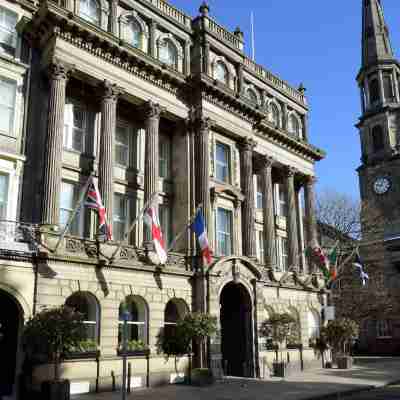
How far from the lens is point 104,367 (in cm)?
2242

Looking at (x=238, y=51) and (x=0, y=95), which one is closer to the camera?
(x=0, y=95)

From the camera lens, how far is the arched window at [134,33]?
97.5 feet

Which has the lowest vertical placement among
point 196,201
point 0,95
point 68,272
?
point 68,272

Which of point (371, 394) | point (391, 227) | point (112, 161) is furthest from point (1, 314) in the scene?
point (391, 227)

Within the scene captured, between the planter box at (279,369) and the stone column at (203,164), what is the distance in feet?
31.7

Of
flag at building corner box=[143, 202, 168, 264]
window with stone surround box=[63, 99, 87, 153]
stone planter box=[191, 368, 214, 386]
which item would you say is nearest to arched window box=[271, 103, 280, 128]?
window with stone surround box=[63, 99, 87, 153]

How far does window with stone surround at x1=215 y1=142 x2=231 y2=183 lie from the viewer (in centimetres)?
3278

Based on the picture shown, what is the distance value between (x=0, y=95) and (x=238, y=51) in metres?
17.9

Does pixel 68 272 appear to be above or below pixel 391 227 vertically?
below

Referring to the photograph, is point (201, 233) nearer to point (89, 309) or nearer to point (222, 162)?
point (89, 309)

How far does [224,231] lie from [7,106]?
1507cm

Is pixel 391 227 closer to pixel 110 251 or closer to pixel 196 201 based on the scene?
pixel 196 201

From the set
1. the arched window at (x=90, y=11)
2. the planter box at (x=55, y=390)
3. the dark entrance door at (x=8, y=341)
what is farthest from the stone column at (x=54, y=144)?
the planter box at (x=55, y=390)

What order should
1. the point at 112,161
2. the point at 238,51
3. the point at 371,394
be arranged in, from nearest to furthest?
1. the point at 371,394
2. the point at 112,161
3. the point at 238,51
